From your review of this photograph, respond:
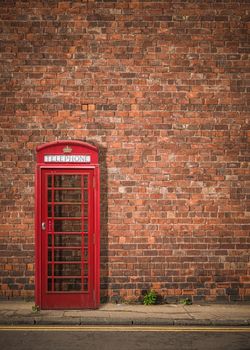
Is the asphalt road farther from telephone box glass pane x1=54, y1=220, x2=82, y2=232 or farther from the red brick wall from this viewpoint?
telephone box glass pane x1=54, y1=220, x2=82, y2=232

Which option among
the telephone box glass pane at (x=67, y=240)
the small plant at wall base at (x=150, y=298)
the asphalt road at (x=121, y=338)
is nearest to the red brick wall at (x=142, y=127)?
the small plant at wall base at (x=150, y=298)

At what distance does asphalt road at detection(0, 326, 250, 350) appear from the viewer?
6.05 meters

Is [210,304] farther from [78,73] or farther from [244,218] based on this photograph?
[78,73]

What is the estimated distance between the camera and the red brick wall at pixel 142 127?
28.2ft

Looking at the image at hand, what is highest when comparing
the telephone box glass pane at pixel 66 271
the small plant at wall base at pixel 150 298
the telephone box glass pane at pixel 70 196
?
the telephone box glass pane at pixel 70 196

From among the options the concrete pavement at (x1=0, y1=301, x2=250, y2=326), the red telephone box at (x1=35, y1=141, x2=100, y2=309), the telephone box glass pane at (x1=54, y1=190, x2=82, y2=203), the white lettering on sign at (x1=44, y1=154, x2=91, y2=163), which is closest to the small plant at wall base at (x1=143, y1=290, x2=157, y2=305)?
the concrete pavement at (x1=0, y1=301, x2=250, y2=326)

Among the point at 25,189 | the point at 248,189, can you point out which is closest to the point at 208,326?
the point at 248,189

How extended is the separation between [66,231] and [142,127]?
2.35 metres

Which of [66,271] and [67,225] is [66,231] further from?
[66,271]

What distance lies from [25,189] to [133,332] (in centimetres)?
335

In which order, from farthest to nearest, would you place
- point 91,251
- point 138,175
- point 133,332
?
1. point 138,175
2. point 91,251
3. point 133,332

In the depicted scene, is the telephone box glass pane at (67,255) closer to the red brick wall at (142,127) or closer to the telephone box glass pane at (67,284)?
the telephone box glass pane at (67,284)

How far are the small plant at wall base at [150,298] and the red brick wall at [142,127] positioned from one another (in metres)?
0.17

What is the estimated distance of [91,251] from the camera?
811 cm
